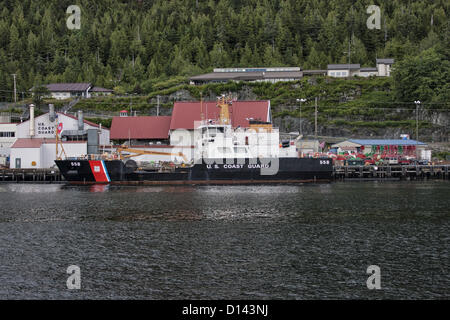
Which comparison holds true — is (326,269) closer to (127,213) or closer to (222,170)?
(127,213)

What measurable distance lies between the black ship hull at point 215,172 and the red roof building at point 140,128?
14288 millimetres

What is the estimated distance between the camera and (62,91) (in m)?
89.6

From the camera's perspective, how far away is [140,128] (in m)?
64.2

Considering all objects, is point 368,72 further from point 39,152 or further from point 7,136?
point 7,136

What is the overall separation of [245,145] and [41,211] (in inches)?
868

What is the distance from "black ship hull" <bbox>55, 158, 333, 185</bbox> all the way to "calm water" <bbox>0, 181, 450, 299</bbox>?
9541 millimetres

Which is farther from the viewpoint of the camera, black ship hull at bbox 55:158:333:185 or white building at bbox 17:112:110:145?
white building at bbox 17:112:110:145

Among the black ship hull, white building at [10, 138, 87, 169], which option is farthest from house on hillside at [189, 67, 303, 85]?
the black ship hull

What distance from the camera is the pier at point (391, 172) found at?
51500 mm

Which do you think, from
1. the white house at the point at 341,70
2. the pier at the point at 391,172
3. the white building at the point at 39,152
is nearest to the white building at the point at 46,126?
the white building at the point at 39,152

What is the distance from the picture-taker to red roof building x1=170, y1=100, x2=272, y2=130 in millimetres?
62062

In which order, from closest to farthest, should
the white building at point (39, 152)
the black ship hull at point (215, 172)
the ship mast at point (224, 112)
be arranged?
the black ship hull at point (215, 172) → the ship mast at point (224, 112) → the white building at point (39, 152)

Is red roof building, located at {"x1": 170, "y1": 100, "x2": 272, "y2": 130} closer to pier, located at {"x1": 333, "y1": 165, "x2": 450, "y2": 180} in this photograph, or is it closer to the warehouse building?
the warehouse building

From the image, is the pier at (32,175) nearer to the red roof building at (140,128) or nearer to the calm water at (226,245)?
the red roof building at (140,128)
